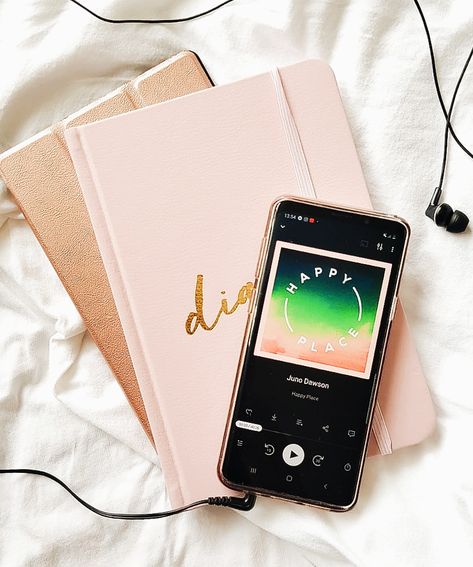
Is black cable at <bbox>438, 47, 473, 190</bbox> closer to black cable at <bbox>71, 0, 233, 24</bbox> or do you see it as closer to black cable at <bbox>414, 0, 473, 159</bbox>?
black cable at <bbox>414, 0, 473, 159</bbox>

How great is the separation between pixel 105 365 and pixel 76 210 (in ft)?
0.47

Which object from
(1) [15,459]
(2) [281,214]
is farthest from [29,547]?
(2) [281,214]

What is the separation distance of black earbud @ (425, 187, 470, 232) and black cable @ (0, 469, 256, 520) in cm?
28

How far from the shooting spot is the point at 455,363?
656mm

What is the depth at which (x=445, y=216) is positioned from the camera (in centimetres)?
64

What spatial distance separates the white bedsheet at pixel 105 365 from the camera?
25.8 inches

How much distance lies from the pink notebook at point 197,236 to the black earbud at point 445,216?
0.06 m

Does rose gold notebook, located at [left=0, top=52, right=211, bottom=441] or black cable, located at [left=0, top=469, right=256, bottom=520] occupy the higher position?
rose gold notebook, located at [left=0, top=52, right=211, bottom=441]

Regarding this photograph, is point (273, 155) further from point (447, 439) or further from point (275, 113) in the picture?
point (447, 439)

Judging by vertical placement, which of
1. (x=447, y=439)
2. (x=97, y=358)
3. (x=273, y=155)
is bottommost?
(x=447, y=439)

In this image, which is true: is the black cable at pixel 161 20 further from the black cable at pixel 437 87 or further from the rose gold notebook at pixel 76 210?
the black cable at pixel 437 87

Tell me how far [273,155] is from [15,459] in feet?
1.17

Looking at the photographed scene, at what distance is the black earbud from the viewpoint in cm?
64

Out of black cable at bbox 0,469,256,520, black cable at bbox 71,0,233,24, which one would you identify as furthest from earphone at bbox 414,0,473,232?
black cable at bbox 0,469,256,520
